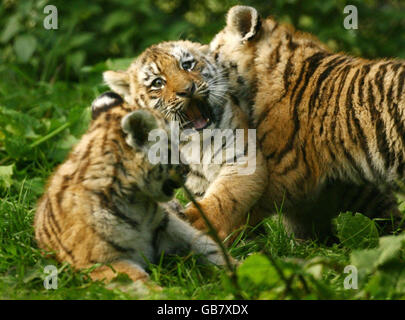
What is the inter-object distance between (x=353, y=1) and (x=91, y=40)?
3423mm

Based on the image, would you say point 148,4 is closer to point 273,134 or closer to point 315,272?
point 273,134

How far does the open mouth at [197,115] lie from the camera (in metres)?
4.81

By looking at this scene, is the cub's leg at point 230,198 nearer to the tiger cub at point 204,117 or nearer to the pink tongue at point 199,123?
the tiger cub at point 204,117

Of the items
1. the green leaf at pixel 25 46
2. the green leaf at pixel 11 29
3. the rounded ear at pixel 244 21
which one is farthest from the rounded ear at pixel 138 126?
the green leaf at pixel 11 29

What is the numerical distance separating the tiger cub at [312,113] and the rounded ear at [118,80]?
71cm

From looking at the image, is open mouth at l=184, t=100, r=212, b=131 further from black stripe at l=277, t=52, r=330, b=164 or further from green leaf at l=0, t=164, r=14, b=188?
green leaf at l=0, t=164, r=14, b=188

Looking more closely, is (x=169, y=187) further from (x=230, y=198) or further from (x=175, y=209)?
(x=230, y=198)

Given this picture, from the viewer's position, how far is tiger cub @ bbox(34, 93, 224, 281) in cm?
381

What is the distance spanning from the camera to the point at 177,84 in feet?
15.4

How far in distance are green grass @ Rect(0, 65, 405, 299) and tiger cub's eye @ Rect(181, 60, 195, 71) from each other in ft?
3.65

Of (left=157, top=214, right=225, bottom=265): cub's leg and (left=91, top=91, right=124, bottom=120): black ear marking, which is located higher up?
(left=91, top=91, right=124, bottom=120): black ear marking

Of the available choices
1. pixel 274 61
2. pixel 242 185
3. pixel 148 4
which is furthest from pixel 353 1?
pixel 242 185

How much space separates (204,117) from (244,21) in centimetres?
89

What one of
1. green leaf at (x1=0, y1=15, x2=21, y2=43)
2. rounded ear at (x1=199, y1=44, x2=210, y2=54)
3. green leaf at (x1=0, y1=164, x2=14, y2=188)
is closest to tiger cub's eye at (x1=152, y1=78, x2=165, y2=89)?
rounded ear at (x1=199, y1=44, x2=210, y2=54)
